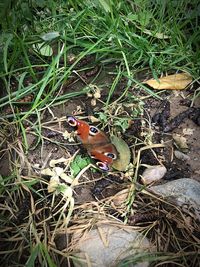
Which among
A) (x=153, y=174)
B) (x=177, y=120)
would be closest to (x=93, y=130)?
(x=153, y=174)

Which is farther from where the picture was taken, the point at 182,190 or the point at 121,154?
the point at 121,154

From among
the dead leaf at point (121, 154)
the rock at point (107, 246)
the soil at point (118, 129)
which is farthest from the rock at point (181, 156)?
the rock at point (107, 246)

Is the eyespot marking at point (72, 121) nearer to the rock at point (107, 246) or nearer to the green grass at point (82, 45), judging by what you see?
the green grass at point (82, 45)

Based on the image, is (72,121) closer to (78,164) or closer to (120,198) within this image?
(78,164)

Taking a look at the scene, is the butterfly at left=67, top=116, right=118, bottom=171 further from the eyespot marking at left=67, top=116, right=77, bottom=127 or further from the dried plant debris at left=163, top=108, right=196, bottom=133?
the dried plant debris at left=163, top=108, right=196, bottom=133

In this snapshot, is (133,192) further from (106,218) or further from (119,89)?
(119,89)

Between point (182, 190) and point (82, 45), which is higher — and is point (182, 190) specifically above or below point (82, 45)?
below
